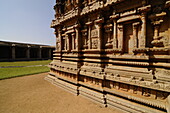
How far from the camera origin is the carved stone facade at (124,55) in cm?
389

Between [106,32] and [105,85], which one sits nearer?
[105,85]

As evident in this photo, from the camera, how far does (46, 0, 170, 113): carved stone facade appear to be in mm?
3887

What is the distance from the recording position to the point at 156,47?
A: 162 inches

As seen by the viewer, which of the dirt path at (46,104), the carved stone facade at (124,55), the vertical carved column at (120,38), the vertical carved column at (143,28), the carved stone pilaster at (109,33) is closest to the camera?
the carved stone facade at (124,55)

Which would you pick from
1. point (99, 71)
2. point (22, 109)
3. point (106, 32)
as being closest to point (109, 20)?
point (106, 32)

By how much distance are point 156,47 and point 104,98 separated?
4.13 m

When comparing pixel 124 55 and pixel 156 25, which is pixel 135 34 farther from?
pixel 124 55

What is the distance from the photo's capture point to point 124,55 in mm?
4941

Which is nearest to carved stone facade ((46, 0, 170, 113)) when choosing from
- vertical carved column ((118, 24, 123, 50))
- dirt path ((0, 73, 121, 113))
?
vertical carved column ((118, 24, 123, 50))

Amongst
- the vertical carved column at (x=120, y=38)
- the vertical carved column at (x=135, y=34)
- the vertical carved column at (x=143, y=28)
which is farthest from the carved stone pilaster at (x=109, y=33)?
the vertical carved column at (x=143, y=28)

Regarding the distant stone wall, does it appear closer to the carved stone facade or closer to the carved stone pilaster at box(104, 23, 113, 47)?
the carved stone facade

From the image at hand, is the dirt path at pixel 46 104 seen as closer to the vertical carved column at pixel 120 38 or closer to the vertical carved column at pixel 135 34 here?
the vertical carved column at pixel 120 38

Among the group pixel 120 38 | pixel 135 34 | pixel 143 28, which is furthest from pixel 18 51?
pixel 143 28

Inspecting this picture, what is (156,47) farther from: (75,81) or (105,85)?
(75,81)
